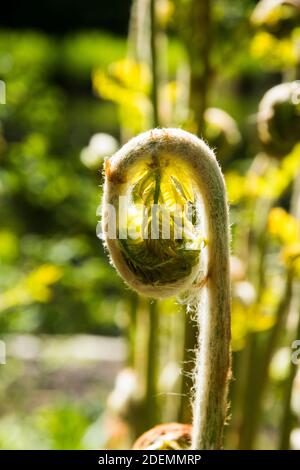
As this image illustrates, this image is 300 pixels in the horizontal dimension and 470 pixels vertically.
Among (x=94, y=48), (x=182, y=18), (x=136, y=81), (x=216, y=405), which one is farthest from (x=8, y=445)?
(x=94, y=48)

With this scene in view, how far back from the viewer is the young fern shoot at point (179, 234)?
0.65m

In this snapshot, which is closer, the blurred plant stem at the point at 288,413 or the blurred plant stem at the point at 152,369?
the blurred plant stem at the point at 288,413

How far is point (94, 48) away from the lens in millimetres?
8031

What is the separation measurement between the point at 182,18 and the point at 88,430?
135 centimetres

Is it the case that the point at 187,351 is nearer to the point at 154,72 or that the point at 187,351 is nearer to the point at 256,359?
the point at 256,359

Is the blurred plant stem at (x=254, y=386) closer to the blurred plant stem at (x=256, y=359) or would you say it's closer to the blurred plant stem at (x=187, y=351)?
the blurred plant stem at (x=256, y=359)

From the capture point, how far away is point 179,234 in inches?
26.9

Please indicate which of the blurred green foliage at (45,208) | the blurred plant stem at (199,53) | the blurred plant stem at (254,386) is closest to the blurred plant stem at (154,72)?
the blurred plant stem at (199,53)

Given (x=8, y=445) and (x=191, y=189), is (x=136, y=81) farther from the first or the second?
(x=8, y=445)

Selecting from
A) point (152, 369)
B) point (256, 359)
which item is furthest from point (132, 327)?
point (256, 359)

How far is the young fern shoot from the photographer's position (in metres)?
0.65

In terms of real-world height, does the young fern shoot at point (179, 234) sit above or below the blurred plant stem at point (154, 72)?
below

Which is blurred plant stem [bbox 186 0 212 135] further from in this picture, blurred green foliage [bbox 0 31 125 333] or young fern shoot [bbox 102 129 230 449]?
young fern shoot [bbox 102 129 230 449]

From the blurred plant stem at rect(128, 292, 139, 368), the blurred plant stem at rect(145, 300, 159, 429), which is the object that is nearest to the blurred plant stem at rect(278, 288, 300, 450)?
the blurred plant stem at rect(145, 300, 159, 429)
